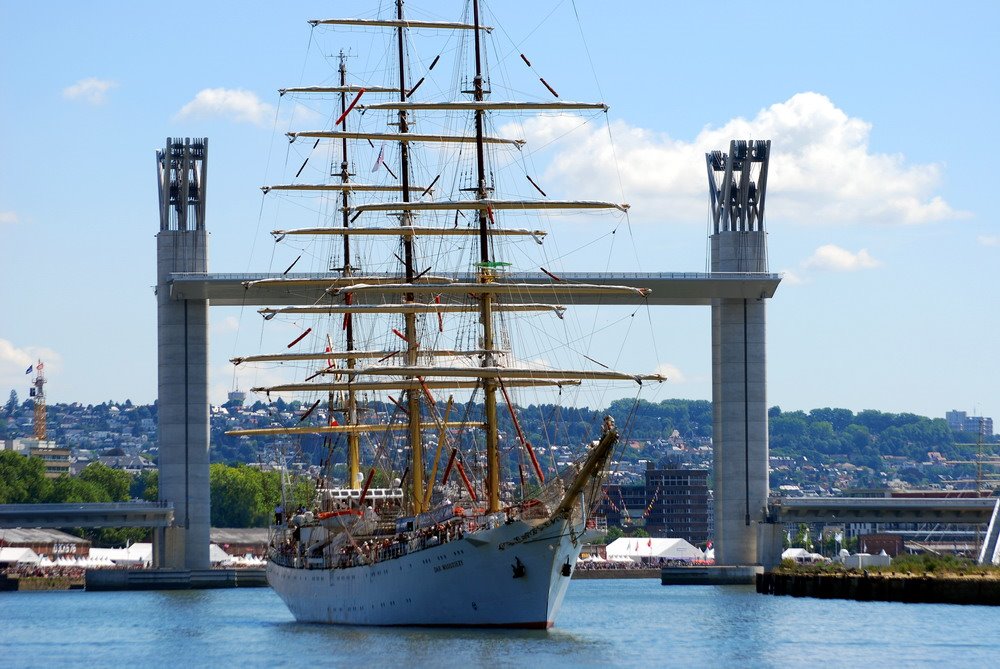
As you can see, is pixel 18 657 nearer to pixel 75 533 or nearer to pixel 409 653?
pixel 409 653

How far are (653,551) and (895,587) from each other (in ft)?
213

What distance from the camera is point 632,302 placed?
380ft

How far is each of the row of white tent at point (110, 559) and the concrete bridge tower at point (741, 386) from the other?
34.4 meters

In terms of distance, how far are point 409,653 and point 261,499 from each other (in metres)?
127

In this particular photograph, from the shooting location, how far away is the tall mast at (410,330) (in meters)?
76.6

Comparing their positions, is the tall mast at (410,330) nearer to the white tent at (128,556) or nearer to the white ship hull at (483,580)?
the white ship hull at (483,580)

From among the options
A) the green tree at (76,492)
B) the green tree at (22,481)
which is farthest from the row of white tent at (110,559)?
the green tree at (22,481)

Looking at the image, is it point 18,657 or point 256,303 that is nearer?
point 18,657

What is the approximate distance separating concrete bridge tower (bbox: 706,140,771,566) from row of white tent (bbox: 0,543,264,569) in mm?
34432

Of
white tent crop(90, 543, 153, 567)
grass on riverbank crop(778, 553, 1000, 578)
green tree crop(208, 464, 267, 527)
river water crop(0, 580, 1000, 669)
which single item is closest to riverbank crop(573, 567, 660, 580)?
white tent crop(90, 543, 153, 567)

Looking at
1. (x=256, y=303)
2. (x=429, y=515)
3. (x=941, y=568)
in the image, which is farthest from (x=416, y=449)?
(x=256, y=303)

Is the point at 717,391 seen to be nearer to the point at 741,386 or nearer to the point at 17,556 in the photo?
the point at 741,386

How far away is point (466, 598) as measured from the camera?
6538 centimetres

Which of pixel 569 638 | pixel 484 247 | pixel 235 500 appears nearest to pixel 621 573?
pixel 235 500
